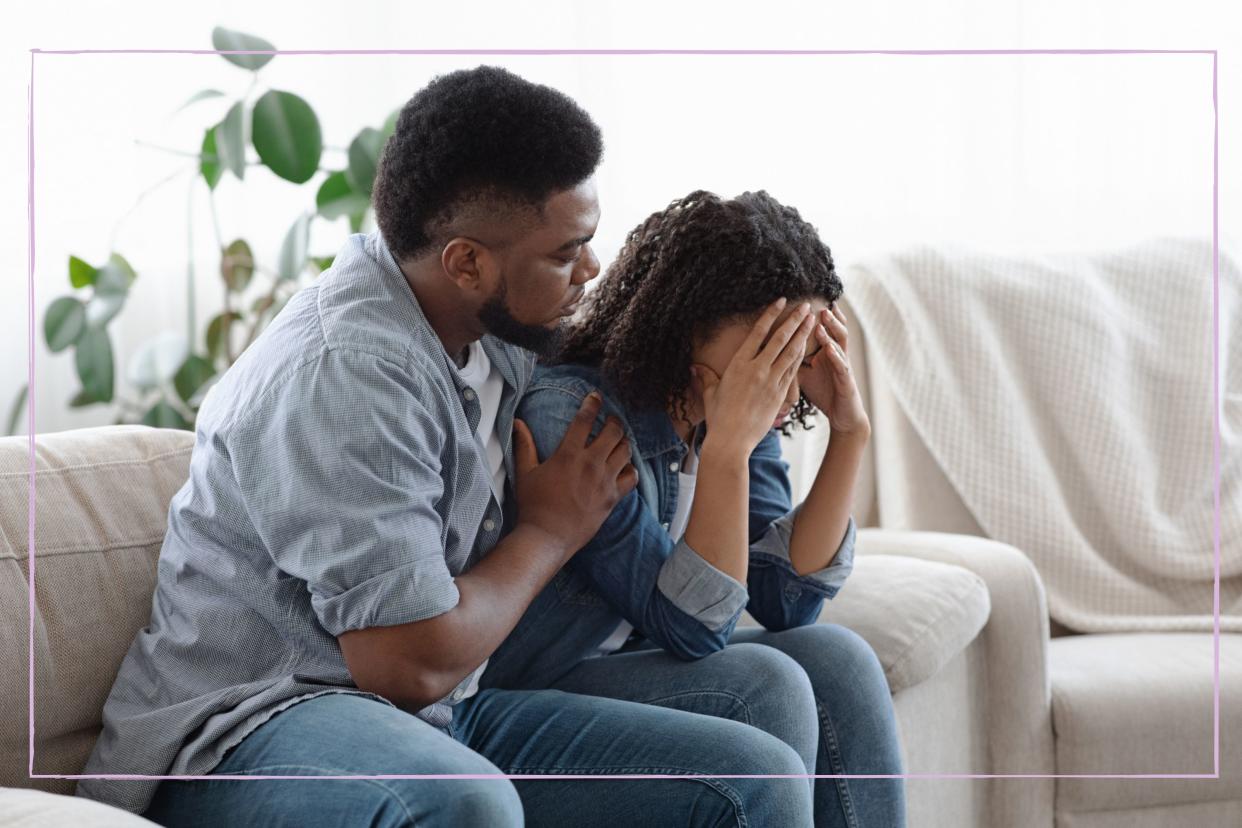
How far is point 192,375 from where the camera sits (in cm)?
109

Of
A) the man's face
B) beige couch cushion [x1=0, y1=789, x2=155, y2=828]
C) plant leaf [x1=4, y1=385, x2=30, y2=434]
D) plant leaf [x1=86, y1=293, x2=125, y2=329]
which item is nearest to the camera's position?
beige couch cushion [x1=0, y1=789, x2=155, y2=828]

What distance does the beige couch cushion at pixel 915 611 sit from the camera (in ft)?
3.47

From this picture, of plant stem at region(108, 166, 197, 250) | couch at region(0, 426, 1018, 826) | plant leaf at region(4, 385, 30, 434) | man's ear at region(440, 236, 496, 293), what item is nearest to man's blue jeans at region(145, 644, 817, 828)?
couch at region(0, 426, 1018, 826)

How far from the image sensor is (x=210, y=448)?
958 mm

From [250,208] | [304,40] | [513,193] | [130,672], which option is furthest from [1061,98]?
[304,40]

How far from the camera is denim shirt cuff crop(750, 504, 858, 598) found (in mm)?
1036

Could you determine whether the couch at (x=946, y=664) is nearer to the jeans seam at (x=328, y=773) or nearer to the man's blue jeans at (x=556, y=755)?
the man's blue jeans at (x=556, y=755)

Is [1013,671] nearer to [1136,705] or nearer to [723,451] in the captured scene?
[1136,705]

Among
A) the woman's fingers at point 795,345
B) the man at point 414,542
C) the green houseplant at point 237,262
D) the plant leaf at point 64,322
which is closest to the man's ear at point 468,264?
the man at point 414,542

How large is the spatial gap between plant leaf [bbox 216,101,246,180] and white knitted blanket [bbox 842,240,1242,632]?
530 mm

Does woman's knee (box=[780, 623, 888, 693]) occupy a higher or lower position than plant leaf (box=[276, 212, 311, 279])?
lower

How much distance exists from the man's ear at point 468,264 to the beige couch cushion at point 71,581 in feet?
1.34

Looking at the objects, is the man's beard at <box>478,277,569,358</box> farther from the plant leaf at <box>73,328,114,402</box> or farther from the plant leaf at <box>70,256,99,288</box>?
the plant leaf at <box>73,328,114,402</box>

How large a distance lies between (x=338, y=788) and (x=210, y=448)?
27 centimetres
